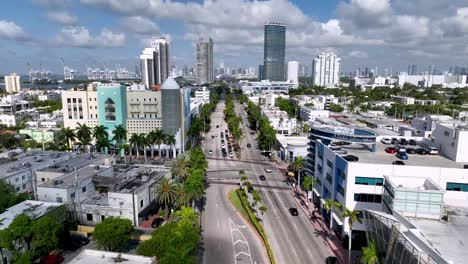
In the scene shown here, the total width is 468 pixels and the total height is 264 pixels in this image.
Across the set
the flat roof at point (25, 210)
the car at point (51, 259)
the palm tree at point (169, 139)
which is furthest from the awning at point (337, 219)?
the palm tree at point (169, 139)

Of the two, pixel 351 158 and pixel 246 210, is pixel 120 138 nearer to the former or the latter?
pixel 246 210

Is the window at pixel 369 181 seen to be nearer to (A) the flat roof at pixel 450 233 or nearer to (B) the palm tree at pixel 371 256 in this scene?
(A) the flat roof at pixel 450 233

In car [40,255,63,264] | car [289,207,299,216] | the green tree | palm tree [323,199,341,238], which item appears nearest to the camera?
the green tree

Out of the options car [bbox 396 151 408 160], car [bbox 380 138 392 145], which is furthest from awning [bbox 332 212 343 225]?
car [bbox 380 138 392 145]

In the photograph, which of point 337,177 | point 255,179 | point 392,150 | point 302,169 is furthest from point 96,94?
point 392,150

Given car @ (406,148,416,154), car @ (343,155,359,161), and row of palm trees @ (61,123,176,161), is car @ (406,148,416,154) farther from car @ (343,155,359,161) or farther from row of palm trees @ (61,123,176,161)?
row of palm trees @ (61,123,176,161)

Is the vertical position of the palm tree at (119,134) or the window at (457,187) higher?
the palm tree at (119,134)

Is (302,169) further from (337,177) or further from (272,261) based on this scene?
(272,261)

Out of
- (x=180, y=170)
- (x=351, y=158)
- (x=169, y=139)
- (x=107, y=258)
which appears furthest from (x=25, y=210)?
(x=351, y=158)
